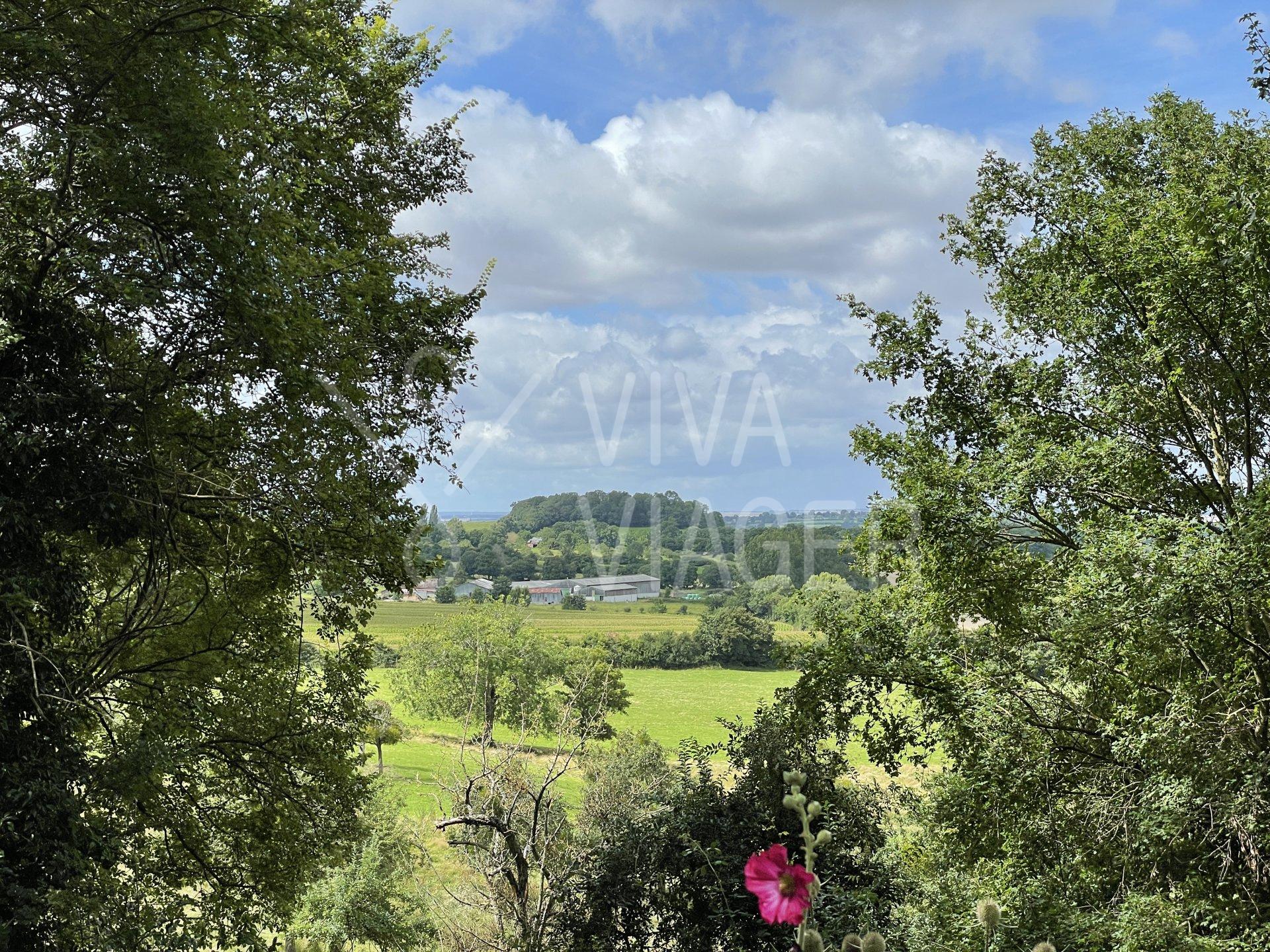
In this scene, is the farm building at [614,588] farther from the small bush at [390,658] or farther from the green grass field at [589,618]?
the small bush at [390,658]

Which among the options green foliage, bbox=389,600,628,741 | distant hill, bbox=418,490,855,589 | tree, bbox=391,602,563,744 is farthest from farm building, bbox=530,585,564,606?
tree, bbox=391,602,563,744

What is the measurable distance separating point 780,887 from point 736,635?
58.1 metres

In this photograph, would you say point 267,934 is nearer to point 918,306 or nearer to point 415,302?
point 415,302

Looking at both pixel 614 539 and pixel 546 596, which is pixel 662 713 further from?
pixel 546 596

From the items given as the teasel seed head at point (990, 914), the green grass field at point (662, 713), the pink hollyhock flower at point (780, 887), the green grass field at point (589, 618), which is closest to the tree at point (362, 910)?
the teasel seed head at point (990, 914)

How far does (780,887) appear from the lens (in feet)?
4.73

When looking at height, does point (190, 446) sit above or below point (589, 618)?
above

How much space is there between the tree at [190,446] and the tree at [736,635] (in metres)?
48.7

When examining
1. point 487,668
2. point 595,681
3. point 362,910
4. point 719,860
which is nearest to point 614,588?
point 487,668

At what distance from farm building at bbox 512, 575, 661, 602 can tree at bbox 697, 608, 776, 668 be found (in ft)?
21.7

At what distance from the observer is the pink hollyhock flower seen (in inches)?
55.5

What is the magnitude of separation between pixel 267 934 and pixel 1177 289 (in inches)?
845

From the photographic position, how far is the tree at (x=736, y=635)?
57250 millimetres

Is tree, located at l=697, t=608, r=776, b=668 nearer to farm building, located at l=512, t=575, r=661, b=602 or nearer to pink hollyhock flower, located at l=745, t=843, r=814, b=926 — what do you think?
farm building, located at l=512, t=575, r=661, b=602
